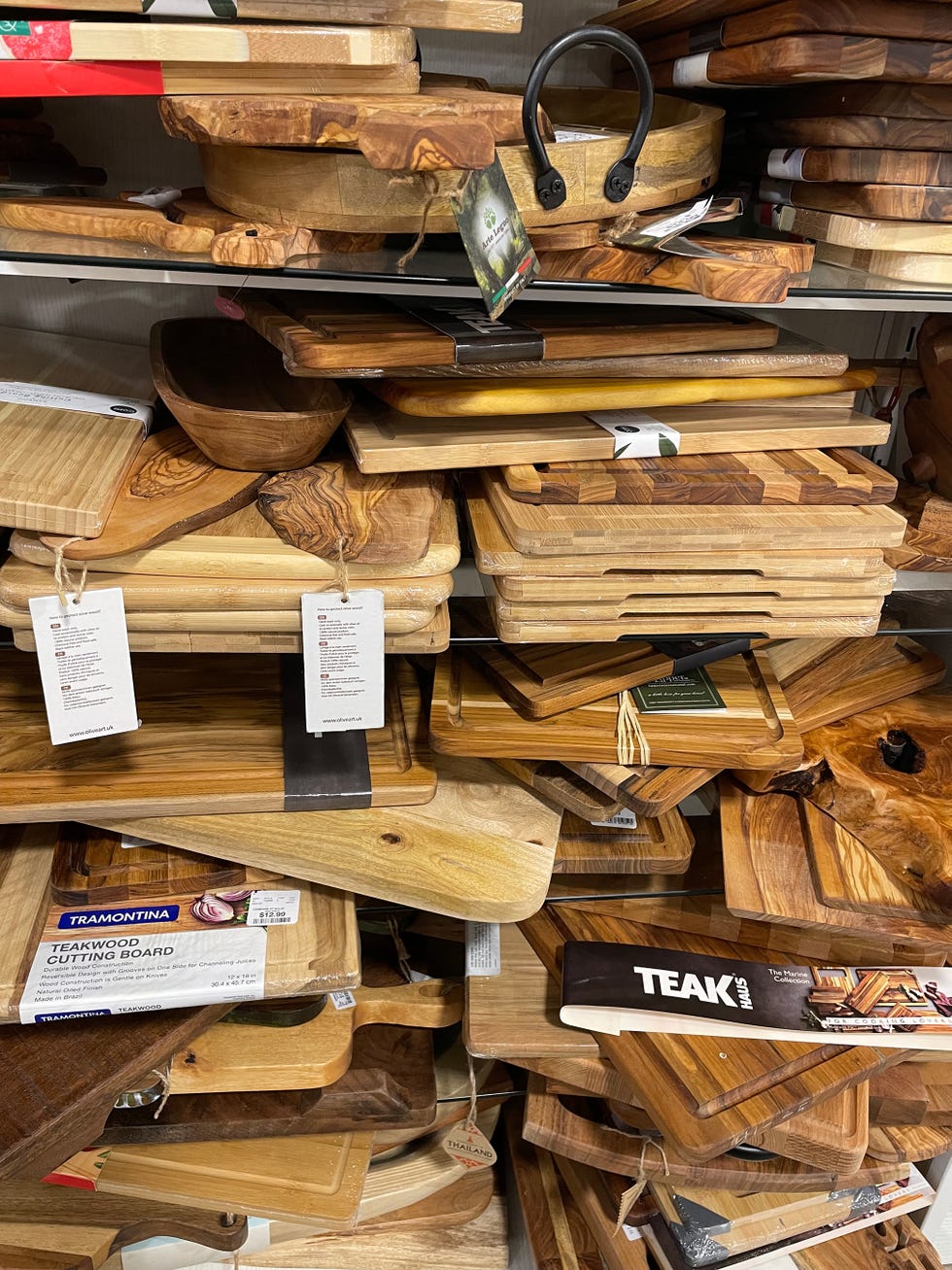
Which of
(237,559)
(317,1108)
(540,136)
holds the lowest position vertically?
(317,1108)

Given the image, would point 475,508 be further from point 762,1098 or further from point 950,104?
point 762,1098

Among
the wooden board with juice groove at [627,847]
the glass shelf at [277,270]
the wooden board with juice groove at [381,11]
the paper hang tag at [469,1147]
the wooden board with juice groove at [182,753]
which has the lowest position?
the paper hang tag at [469,1147]

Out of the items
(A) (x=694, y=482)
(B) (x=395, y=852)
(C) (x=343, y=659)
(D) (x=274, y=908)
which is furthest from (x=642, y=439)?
(D) (x=274, y=908)

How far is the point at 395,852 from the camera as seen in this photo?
1090 mm

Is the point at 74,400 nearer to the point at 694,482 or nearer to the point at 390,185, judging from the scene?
the point at 390,185

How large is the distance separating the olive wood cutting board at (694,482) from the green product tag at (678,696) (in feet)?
0.84

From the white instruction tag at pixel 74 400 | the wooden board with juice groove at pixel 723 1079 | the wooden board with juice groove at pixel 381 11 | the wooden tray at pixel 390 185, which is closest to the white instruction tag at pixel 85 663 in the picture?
the white instruction tag at pixel 74 400

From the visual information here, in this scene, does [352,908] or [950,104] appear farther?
[352,908]

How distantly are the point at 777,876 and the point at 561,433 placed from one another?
22.0 inches

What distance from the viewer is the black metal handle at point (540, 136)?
74 cm

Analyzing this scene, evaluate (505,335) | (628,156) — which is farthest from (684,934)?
(628,156)

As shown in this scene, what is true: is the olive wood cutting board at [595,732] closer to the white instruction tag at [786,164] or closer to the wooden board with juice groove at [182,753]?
the wooden board with juice groove at [182,753]

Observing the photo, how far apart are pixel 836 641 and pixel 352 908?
732mm

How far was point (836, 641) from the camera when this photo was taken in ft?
4.39
